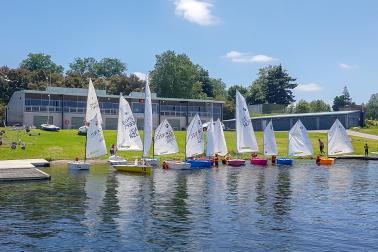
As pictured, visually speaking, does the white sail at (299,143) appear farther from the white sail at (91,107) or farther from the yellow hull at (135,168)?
the white sail at (91,107)

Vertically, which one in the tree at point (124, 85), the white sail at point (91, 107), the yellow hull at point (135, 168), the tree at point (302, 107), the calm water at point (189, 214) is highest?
the tree at point (124, 85)

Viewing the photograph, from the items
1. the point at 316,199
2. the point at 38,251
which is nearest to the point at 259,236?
the point at 38,251

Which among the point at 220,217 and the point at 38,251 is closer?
the point at 38,251

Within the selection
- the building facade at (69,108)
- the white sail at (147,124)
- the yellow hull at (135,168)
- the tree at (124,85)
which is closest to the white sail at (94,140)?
the yellow hull at (135,168)

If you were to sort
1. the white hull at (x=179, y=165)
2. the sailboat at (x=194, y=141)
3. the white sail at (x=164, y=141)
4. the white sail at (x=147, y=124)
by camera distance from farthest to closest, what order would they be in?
1. the sailboat at (x=194, y=141)
2. the white sail at (x=164, y=141)
3. the white hull at (x=179, y=165)
4. the white sail at (x=147, y=124)

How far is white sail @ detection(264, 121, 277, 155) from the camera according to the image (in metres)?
80.8

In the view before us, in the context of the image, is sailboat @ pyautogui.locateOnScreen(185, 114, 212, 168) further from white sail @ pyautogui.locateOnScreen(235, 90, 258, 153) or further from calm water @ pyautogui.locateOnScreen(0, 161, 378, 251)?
calm water @ pyautogui.locateOnScreen(0, 161, 378, 251)

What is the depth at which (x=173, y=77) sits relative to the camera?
16738cm

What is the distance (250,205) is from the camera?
38.0m

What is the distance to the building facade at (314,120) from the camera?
135500 millimetres

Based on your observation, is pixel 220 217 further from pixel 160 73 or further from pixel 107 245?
pixel 160 73

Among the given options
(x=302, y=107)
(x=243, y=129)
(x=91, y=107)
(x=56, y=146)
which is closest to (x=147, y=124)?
(x=91, y=107)

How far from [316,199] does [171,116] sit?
9071cm

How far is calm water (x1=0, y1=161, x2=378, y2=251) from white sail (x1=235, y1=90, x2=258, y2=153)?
20.6 meters
